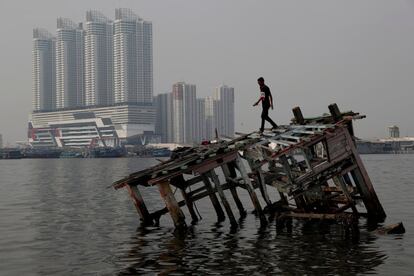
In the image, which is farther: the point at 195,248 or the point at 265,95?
the point at 265,95

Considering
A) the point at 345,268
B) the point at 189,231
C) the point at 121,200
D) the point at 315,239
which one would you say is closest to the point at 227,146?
the point at 189,231

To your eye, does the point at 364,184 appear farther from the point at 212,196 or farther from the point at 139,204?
the point at 139,204

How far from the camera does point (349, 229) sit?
21.2 meters

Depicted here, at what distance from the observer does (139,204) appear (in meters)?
24.1

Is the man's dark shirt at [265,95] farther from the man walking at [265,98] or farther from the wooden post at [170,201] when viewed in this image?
the wooden post at [170,201]

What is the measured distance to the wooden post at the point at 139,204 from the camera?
77.5ft

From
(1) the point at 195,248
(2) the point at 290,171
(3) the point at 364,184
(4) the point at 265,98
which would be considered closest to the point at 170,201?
(1) the point at 195,248

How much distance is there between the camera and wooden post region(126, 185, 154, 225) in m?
23.6

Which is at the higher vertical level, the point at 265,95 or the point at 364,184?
the point at 265,95

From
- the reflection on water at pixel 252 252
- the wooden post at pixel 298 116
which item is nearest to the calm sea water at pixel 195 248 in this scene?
the reflection on water at pixel 252 252

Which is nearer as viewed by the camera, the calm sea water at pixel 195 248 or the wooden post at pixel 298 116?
the calm sea water at pixel 195 248

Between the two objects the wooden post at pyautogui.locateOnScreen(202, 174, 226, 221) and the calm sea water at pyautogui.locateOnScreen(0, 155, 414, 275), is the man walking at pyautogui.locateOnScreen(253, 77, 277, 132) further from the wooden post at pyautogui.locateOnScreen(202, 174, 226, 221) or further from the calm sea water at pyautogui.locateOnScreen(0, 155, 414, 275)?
the calm sea water at pyautogui.locateOnScreen(0, 155, 414, 275)

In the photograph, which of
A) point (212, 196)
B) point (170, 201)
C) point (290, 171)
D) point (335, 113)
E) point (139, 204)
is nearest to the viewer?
point (290, 171)

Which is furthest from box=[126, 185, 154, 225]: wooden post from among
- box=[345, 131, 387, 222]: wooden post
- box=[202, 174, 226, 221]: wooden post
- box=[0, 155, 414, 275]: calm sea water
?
box=[345, 131, 387, 222]: wooden post
